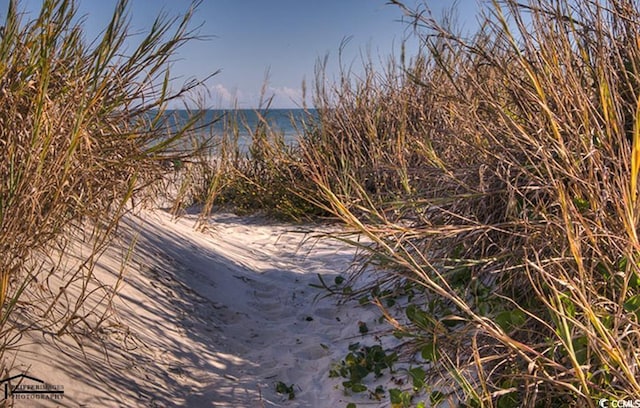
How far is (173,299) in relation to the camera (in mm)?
3639

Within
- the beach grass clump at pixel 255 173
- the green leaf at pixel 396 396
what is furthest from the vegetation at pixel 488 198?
the beach grass clump at pixel 255 173

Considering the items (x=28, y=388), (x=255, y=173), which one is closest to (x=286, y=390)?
(x=28, y=388)

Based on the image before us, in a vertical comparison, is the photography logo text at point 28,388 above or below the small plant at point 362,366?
below

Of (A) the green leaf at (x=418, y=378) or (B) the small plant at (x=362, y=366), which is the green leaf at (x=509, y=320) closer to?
(A) the green leaf at (x=418, y=378)

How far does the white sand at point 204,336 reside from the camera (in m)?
2.50

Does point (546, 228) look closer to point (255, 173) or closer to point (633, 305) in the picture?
point (633, 305)

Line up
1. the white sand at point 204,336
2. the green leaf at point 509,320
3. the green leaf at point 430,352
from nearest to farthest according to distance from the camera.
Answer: the green leaf at point 509,320 < the green leaf at point 430,352 < the white sand at point 204,336

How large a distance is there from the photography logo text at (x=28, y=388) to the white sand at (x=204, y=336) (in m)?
0.04

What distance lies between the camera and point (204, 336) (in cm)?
339

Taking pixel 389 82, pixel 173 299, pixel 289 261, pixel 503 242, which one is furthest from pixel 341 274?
pixel 389 82

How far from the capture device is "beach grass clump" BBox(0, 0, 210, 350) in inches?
86.4

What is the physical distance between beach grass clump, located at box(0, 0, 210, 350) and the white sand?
0.74ft

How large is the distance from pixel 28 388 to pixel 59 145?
0.98 metres

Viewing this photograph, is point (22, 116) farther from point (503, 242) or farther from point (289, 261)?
point (289, 261)
